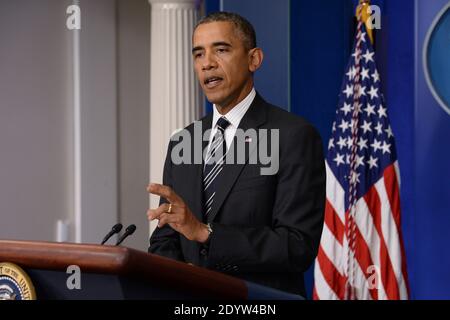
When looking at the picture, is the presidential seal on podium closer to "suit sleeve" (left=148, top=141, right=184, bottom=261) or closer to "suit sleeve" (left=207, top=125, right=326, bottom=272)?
"suit sleeve" (left=207, top=125, right=326, bottom=272)

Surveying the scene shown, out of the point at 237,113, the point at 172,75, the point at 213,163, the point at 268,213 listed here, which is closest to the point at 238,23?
the point at 237,113

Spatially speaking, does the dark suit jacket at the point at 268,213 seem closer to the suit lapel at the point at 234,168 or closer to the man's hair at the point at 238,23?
the suit lapel at the point at 234,168

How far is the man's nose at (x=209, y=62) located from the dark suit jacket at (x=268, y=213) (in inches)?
7.3

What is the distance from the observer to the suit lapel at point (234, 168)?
8.72ft

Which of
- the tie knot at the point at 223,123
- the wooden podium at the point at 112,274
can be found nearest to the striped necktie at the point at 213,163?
the tie knot at the point at 223,123

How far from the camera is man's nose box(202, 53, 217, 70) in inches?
105

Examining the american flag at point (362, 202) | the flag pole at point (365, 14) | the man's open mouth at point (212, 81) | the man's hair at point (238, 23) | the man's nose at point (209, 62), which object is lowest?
the american flag at point (362, 202)

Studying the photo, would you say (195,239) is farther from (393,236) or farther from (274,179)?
(393,236)

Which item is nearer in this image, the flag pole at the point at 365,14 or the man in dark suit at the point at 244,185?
the man in dark suit at the point at 244,185

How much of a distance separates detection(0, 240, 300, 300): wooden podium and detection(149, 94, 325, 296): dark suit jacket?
2.39 feet

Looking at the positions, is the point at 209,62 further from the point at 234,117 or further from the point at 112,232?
the point at 112,232

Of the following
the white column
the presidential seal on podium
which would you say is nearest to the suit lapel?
the presidential seal on podium
